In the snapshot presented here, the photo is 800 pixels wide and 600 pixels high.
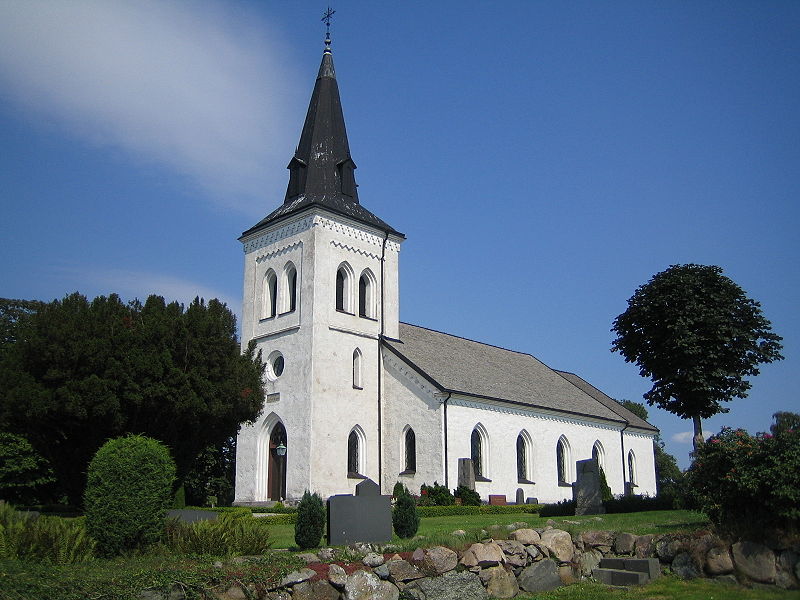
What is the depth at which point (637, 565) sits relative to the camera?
13.8 metres

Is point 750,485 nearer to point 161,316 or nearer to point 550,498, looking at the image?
point 161,316

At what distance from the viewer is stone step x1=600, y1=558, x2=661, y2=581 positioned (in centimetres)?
1349

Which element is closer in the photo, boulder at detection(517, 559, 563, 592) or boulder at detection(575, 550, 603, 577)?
boulder at detection(517, 559, 563, 592)

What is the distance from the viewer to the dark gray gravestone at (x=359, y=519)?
1503cm

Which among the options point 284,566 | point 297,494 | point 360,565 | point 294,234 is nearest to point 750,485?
point 360,565

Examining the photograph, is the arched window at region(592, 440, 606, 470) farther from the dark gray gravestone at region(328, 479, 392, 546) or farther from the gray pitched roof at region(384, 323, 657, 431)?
the dark gray gravestone at region(328, 479, 392, 546)

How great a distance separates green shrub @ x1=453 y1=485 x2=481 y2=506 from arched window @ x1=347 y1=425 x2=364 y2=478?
550 cm

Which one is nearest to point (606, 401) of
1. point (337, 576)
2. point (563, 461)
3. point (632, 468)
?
point (632, 468)

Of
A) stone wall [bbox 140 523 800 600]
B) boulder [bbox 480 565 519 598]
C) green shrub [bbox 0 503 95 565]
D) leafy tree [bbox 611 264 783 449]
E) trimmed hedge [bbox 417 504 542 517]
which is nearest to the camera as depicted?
stone wall [bbox 140 523 800 600]

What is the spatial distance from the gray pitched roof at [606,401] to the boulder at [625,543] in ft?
111

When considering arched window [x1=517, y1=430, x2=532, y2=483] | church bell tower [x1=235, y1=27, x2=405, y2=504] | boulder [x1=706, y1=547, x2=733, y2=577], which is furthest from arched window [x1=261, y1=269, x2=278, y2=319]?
boulder [x1=706, y1=547, x2=733, y2=577]

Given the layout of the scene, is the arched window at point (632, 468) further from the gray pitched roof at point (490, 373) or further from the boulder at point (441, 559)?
the boulder at point (441, 559)

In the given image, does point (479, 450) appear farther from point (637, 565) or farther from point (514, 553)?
point (637, 565)

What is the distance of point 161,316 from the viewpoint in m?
25.0
